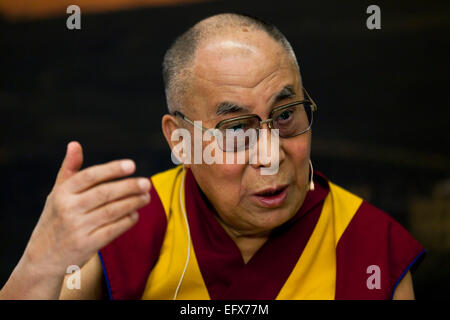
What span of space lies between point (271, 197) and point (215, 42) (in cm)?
52

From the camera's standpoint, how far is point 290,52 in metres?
1.75

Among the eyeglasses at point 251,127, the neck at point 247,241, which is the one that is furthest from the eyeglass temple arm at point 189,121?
the neck at point 247,241

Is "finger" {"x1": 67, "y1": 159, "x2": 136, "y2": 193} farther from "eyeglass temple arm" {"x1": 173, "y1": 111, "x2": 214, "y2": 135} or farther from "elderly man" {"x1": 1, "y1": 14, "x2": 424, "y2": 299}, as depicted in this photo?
"eyeglass temple arm" {"x1": 173, "y1": 111, "x2": 214, "y2": 135}

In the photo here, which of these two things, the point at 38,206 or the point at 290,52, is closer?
the point at 290,52

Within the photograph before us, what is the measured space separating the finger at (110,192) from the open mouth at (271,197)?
0.49m

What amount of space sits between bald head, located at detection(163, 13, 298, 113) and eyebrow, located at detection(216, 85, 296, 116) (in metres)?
0.15

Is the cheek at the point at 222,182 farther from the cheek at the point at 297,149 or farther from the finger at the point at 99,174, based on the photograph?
the finger at the point at 99,174

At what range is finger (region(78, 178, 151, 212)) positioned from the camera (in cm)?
124

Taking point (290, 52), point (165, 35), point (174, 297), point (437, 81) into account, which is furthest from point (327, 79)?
point (174, 297)

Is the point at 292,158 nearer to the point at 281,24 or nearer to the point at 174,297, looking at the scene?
the point at 174,297

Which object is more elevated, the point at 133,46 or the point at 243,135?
the point at 133,46

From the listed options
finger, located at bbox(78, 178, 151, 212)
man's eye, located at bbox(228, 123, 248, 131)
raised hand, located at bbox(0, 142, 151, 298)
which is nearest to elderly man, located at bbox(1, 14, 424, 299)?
man's eye, located at bbox(228, 123, 248, 131)

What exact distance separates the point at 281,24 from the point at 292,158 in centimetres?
133

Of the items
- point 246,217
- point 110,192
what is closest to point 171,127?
point 246,217
